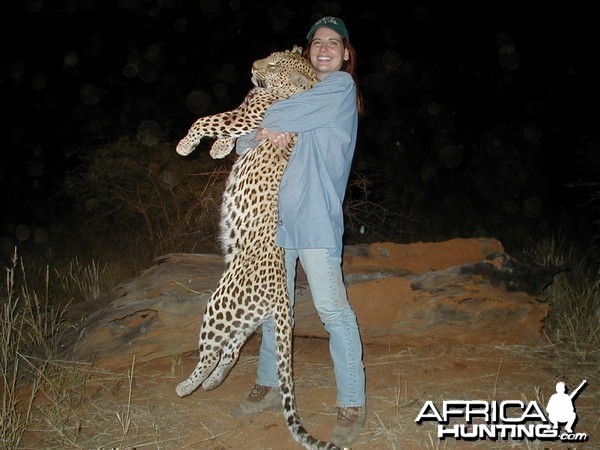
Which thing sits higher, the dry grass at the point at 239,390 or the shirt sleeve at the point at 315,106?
the shirt sleeve at the point at 315,106

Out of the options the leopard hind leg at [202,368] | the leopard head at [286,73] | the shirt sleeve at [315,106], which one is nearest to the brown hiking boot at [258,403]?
the leopard hind leg at [202,368]

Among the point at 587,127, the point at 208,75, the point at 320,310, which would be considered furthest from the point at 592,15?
the point at 320,310

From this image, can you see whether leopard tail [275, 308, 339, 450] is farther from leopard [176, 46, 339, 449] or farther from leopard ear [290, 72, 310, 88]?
leopard ear [290, 72, 310, 88]

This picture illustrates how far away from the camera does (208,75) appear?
17.2 m

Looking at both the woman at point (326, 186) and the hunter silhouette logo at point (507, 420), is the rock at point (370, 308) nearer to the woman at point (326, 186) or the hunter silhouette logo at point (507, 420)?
the hunter silhouette logo at point (507, 420)

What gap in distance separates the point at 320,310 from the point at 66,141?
51.6 feet

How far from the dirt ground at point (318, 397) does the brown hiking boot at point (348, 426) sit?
18 centimetres

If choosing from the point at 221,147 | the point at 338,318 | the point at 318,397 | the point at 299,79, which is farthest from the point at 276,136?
the point at 318,397

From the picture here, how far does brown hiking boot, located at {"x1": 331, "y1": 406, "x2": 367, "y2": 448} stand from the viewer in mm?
3461

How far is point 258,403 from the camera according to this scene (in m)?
3.96

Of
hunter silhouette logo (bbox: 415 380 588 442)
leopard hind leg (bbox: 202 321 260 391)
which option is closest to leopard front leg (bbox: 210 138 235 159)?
leopard hind leg (bbox: 202 321 260 391)

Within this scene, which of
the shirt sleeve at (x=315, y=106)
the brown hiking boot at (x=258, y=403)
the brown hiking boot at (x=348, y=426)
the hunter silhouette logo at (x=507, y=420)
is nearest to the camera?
the shirt sleeve at (x=315, y=106)

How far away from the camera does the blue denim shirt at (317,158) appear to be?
10.5ft

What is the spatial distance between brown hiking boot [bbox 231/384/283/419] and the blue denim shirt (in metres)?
1.22
